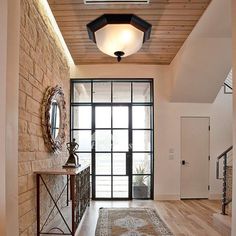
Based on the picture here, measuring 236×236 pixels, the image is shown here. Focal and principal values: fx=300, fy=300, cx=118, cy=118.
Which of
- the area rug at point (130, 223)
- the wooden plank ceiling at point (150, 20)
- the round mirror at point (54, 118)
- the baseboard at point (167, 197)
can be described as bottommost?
the baseboard at point (167, 197)

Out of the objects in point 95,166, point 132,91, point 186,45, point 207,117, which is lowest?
point 95,166

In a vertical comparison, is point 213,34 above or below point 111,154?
above

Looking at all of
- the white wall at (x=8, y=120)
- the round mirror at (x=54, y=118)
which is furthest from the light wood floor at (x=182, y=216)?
the white wall at (x=8, y=120)

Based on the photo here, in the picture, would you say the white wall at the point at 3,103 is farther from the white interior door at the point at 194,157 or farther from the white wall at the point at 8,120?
the white interior door at the point at 194,157

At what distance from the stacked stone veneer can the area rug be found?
0.99 metres

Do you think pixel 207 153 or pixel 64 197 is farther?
pixel 207 153

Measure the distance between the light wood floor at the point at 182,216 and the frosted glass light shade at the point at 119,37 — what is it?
107 inches

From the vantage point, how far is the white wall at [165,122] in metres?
7.18

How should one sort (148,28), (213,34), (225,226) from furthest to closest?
(213,34), (225,226), (148,28)

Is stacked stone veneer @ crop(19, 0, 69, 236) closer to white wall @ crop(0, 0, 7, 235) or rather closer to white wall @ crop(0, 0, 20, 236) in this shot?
white wall @ crop(0, 0, 20, 236)

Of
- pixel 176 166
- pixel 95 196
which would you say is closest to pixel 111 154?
pixel 95 196

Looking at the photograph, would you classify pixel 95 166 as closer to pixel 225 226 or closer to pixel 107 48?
pixel 225 226

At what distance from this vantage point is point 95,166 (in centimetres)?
718

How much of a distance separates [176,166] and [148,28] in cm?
427
